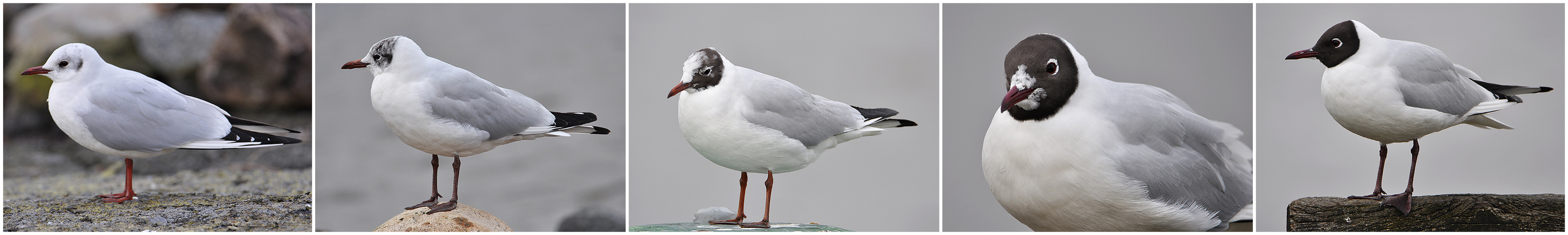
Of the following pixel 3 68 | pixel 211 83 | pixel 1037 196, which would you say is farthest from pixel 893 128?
pixel 3 68

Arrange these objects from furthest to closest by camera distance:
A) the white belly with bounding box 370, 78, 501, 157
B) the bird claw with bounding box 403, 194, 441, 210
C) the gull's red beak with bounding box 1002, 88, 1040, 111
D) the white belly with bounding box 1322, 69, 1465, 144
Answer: the bird claw with bounding box 403, 194, 441, 210
the white belly with bounding box 370, 78, 501, 157
the white belly with bounding box 1322, 69, 1465, 144
the gull's red beak with bounding box 1002, 88, 1040, 111

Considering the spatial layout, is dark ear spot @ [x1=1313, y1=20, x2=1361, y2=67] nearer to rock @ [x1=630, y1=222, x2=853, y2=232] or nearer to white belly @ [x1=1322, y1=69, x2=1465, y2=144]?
white belly @ [x1=1322, y1=69, x2=1465, y2=144]

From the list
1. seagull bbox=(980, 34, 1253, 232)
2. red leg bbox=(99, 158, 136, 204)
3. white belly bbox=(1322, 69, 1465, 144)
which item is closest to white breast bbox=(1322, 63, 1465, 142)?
white belly bbox=(1322, 69, 1465, 144)

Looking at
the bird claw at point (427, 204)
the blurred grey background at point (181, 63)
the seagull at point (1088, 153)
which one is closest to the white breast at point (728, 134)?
the seagull at point (1088, 153)

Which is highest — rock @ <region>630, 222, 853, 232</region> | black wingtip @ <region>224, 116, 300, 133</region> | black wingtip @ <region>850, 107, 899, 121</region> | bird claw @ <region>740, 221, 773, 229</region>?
black wingtip @ <region>850, 107, 899, 121</region>

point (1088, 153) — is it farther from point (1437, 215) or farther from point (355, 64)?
point (355, 64)

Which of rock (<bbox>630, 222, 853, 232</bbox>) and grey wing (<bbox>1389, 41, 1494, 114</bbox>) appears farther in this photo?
rock (<bbox>630, 222, 853, 232</bbox>)
